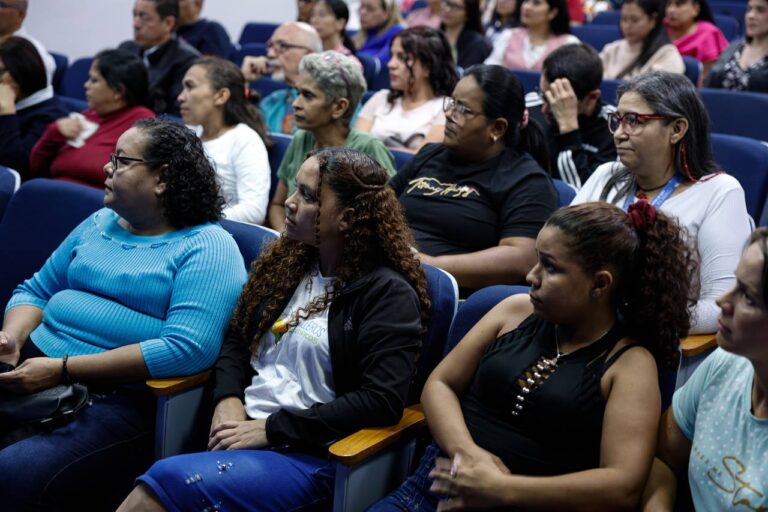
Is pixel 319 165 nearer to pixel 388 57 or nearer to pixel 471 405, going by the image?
pixel 471 405

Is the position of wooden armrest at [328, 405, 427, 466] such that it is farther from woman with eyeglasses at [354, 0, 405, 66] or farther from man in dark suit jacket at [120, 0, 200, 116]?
woman with eyeglasses at [354, 0, 405, 66]

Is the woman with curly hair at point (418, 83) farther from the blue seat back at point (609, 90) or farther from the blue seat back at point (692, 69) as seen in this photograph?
the blue seat back at point (692, 69)

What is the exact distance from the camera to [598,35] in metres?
5.27

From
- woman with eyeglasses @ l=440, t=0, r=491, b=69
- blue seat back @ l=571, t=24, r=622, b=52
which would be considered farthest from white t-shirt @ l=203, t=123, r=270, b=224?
blue seat back @ l=571, t=24, r=622, b=52

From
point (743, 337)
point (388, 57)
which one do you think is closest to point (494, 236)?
point (743, 337)

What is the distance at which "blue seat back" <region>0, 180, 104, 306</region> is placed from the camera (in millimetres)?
2453

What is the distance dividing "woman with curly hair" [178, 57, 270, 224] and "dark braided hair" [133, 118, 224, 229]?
77 cm

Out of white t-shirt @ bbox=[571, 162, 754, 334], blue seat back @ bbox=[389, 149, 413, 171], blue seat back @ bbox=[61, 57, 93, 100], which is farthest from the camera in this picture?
blue seat back @ bbox=[61, 57, 93, 100]

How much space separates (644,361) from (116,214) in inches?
52.8

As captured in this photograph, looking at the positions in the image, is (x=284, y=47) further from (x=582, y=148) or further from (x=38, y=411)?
(x=38, y=411)

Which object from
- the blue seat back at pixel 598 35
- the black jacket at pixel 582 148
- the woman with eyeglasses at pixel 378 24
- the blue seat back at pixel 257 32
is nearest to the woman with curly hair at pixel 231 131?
the black jacket at pixel 582 148

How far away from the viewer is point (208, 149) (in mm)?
3049

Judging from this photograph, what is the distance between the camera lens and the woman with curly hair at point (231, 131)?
2971mm

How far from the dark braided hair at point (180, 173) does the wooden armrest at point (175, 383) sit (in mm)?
393
